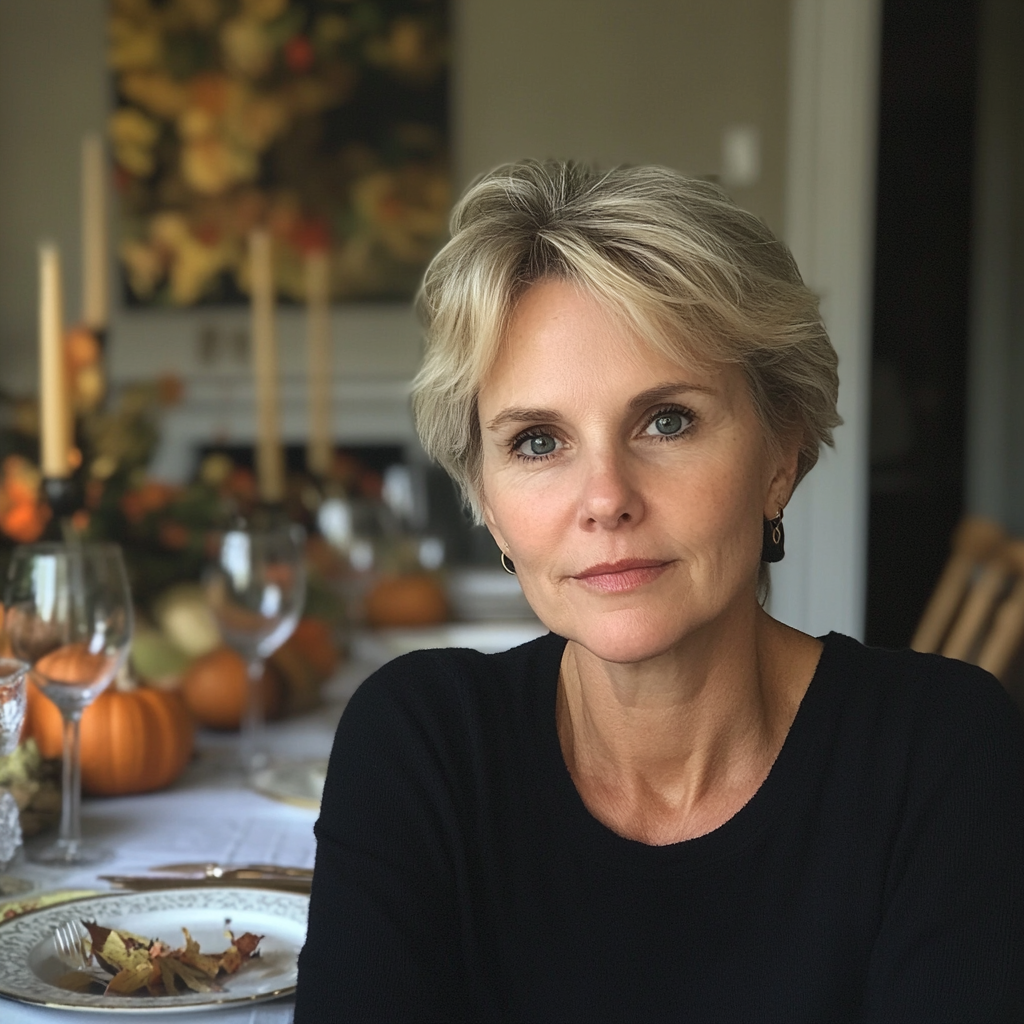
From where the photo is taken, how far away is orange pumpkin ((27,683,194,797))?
4.68 ft

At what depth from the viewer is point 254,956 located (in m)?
1.00

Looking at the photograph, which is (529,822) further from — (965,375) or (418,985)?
(965,375)

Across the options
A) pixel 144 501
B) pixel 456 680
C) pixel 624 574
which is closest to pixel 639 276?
pixel 624 574

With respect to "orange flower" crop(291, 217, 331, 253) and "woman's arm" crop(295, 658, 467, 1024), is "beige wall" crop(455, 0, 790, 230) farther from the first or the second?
"woman's arm" crop(295, 658, 467, 1024)

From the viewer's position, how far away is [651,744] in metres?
1.15

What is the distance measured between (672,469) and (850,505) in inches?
99.5

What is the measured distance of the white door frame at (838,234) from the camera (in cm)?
333

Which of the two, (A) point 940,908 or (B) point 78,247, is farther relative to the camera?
(B) point 78,247

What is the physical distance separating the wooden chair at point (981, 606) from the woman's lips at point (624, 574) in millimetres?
1210

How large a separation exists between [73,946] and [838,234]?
2.83 m

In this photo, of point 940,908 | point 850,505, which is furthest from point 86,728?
point 850,505

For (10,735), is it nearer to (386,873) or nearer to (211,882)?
(211,882)

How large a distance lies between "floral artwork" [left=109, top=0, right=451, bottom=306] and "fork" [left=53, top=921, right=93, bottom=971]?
4186mm

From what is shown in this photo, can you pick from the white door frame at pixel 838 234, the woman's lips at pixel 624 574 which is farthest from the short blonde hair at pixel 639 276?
the white door frame at pixel 838 234
